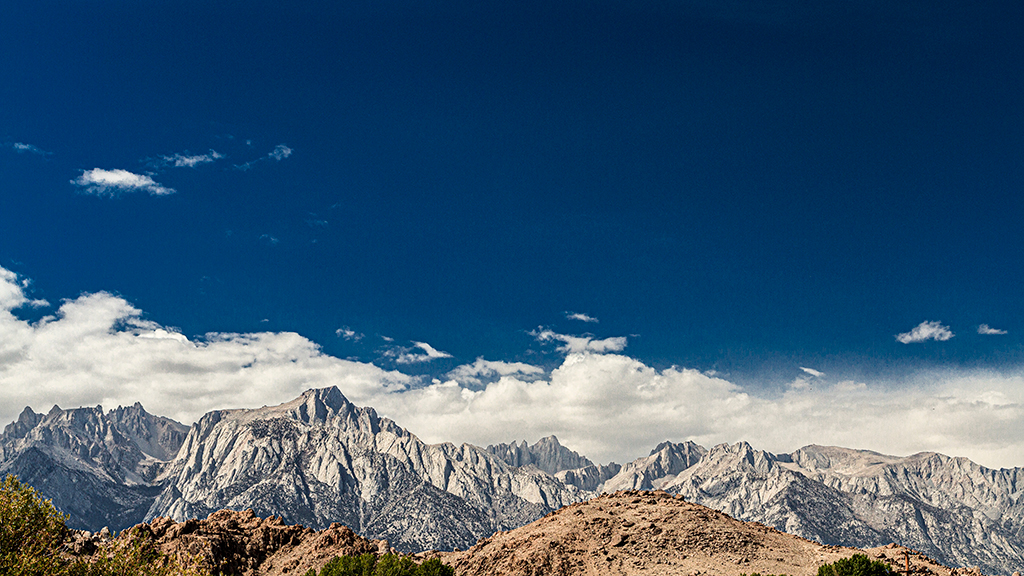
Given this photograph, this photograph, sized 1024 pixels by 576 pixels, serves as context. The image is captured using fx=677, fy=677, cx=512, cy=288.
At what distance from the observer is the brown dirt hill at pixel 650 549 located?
85.4 metres

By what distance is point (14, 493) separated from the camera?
45375 mm

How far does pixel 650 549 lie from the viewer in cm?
9019

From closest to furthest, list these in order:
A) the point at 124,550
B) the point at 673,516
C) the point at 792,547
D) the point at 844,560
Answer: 1. the point at 124,550
2. the point at 844,560
3. the point at 792,547
4. the point at 673,516

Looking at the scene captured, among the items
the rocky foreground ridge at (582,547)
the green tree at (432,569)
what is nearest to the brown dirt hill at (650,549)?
the rocky foreground ridge at (582,547)

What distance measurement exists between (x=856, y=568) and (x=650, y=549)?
25.4m

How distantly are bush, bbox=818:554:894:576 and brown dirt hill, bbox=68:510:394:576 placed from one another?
189 feet

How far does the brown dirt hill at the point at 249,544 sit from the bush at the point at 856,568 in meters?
57.6

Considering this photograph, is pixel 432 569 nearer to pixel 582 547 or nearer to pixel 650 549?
pixel 582 547

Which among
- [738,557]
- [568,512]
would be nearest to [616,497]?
[568,512]

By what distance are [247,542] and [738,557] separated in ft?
226

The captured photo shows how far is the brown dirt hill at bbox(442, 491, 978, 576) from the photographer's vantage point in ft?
280

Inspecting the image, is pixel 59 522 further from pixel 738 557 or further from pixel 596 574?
pixel 738 557

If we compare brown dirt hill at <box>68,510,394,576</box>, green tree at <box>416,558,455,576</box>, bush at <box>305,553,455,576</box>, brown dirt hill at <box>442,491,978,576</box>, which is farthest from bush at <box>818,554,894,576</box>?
brown dirt hill at <box>68,510,394,576</box>

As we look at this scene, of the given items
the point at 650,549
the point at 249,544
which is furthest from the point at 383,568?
the point at 650,549
